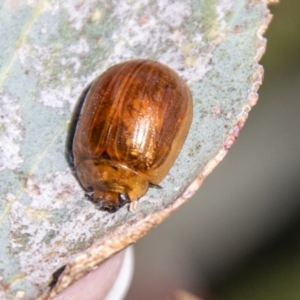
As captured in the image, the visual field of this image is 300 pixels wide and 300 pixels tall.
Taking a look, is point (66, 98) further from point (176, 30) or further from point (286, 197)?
point (286, 197)

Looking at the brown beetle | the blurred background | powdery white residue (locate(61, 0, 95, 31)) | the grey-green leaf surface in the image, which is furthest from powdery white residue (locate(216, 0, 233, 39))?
the blurred background

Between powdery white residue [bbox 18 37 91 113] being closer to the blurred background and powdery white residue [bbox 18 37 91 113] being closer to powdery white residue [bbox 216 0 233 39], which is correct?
powdery white residue [bbox 216 0 233 39]

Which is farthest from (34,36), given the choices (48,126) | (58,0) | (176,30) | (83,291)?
(83,291)

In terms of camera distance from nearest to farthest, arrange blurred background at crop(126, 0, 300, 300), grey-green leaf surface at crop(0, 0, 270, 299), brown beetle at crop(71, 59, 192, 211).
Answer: grey-green leaf surface at crop(0, 0, 270, 299) < brown beetle at crop(71, 59, 192, 211) < blurred background at crop(126, 0, 300, 300)

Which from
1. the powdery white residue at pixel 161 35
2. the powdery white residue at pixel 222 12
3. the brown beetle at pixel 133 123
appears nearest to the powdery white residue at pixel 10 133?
the brown beetle at pixel 133 123

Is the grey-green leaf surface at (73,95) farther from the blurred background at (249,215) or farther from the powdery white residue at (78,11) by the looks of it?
the blurred background at (249,215)

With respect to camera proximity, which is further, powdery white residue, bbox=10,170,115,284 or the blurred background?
the blurred background

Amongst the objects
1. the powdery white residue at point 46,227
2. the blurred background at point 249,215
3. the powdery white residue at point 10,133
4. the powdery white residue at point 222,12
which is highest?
the powdery white residue at point 222,12

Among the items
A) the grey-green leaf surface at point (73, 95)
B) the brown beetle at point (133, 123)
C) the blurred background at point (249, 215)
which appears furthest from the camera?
the blurred background at point (249, 215)
